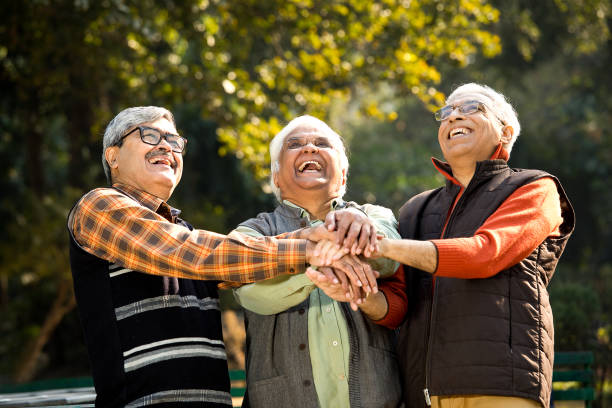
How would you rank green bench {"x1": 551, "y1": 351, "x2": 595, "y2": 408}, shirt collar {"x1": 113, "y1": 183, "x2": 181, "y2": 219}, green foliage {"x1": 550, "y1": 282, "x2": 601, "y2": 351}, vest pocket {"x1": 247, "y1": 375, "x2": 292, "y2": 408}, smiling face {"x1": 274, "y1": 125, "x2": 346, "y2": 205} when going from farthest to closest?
green foliage {"x1": 550, "y1": 282, "x2": 601, "y2": 351}, green bench {"x1": 551, "y1": 351, "x2": 595, "y2": 408}, smiling face {"x1": 274, "y1": 125, "x2": 346, "y2": 205}, shirt collar {"x1": 113, "y1": 183, "x2": 181, "y2": 219}, vest pocket {"x1": 247, "y1": 375, "x2": 292, "y2": 408}

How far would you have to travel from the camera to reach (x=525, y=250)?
2.72m

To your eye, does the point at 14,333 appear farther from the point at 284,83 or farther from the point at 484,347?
the point at 484,347

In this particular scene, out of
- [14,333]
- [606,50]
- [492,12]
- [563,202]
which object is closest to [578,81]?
→ [606,50]

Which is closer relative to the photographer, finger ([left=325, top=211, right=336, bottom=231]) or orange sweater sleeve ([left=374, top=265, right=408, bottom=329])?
finger ([left=325, top=211, right=336, bottom=231])

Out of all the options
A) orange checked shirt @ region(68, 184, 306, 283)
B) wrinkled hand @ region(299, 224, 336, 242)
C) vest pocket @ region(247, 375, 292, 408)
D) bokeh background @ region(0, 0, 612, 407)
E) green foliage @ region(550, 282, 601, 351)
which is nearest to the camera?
orange checked shirt @ region(68, 184, 306, 283)

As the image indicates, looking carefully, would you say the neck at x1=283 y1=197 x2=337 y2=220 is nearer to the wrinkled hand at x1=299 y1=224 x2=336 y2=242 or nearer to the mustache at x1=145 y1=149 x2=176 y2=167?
the wrinkled hand at x1=299 y1=224 x2=336 y2=242

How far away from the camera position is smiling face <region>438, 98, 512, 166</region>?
122 inches

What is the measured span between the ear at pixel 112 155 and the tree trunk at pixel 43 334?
25.3 feet

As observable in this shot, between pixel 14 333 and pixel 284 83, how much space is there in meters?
7.30

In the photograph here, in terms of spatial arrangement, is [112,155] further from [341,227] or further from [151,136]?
[341,227]

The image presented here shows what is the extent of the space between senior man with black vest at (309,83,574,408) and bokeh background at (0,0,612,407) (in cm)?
332

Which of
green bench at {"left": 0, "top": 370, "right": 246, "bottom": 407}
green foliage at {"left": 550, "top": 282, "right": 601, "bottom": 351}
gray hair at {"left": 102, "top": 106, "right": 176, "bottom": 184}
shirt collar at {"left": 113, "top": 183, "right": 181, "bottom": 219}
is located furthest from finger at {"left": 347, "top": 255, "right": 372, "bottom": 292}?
green foliage at {"left": 550, "top": 282, "right": 601, "bottom": 351}

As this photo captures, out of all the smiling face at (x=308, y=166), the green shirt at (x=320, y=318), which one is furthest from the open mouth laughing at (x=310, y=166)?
the green shirt at (x=320, y=318)

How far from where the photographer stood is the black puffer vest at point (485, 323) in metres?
2.67
